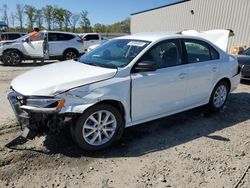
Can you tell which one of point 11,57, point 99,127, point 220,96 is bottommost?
point 99,127

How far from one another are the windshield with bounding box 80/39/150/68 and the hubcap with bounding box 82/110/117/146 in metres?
0.79

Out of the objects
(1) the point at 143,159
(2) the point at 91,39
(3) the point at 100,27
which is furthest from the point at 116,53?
(3) the point at 100,27

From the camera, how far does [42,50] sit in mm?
13219

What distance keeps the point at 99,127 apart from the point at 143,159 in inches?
30.1

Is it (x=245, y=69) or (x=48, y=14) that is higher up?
(x=48, y=14)

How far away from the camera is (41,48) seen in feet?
43.3

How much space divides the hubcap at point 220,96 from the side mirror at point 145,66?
2092 mm

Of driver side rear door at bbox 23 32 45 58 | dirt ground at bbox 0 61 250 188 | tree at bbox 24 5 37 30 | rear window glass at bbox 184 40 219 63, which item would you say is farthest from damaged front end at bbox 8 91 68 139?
tree at bbox 24 5 37 30

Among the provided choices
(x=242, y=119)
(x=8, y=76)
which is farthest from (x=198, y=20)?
(x=242, y=119)

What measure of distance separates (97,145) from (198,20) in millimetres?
21629

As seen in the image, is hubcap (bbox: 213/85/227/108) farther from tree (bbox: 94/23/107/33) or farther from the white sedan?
tree (bbox: 94/23/107/33)

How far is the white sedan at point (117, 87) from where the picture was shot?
11.6ft

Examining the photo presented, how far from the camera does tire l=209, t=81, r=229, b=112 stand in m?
5.54

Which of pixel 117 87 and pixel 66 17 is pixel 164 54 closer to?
pixel 117 87
